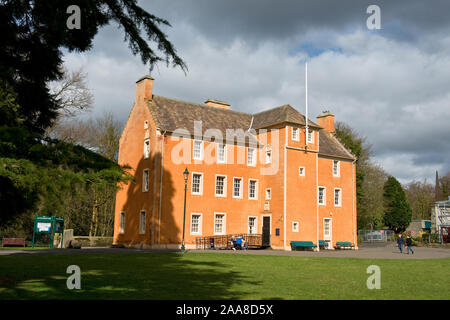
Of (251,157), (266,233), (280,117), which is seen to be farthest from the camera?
(280,117)

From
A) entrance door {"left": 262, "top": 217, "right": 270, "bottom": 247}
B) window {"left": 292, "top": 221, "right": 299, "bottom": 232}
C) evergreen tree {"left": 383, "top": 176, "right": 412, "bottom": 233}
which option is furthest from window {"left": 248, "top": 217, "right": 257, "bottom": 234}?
evergreen tree {"left": 383, "top": 176, "right": 412, "bottom": 233}

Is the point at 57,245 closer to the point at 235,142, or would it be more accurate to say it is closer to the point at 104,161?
the point at 235,142

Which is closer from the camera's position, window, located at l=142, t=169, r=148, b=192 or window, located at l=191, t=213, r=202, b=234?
window, located at l=191, t=213, r=202, b=234

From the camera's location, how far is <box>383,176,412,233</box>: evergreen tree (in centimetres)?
6794

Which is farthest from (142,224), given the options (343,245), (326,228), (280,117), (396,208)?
(396,208)

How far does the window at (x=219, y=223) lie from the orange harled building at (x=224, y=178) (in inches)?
3.4

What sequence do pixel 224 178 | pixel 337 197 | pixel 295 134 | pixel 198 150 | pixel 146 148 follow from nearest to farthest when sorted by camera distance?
pixel 198 150 → pixel 146 148 → pixel 224 178 → pixel 295 134 → pixel 337 197

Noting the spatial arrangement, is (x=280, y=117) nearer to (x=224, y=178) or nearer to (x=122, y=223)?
(x=224, y=178)

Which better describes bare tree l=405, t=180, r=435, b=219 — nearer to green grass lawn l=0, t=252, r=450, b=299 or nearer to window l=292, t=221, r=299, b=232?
window l=292, t=221, r=299, b=232

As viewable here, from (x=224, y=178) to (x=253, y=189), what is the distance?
136 inches

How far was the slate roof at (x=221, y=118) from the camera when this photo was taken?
35.3 metres

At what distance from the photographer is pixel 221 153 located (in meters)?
36.5

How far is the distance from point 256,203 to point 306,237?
535 centimetres

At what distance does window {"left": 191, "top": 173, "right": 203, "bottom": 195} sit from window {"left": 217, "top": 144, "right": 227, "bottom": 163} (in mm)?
2446
